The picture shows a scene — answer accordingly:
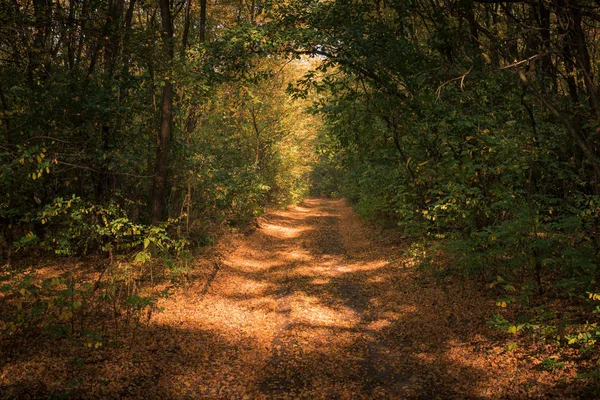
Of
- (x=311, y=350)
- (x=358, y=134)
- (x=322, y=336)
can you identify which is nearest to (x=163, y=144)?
(x=358, y=134)

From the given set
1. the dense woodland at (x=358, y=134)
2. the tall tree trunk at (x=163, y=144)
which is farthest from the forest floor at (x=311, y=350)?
the tall tree trunk at (x=163, y=144)

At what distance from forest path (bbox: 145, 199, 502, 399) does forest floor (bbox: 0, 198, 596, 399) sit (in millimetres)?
24

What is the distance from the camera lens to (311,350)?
6.45m

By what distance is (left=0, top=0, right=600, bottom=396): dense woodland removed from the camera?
19.8 feet

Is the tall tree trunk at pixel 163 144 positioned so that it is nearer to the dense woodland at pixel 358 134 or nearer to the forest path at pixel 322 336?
the dense woodland at pixel 358 134

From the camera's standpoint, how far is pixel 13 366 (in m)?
4.74

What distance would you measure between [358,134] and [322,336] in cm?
648

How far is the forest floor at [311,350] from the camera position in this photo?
482 centimetres

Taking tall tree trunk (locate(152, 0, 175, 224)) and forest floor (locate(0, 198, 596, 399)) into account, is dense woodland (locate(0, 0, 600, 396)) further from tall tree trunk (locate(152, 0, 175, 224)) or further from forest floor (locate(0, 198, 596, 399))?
forest floor (locate(0, 198, 596, 399))

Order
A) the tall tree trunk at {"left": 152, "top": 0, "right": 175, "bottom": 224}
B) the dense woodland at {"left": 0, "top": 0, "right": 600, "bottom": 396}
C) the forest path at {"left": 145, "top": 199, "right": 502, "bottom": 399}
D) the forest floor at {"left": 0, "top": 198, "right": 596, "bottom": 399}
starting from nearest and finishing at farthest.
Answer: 1. the forest floor at {"left": 0, "top": 198, "right": 596, "bottom": 399}
2. the forest path at {"left": 145, "top": 199, "right": 502, "bottom": 399}
3. the dense woodland at {"left": 0, "top": 0, "right": 600, "bottom": 396}
4. the tall tree trunk at {"left": 152, "top": 0, "right": 175, "bottom": 224}

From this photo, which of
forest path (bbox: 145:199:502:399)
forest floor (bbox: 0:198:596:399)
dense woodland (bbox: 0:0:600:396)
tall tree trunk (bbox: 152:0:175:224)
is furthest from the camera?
tall tree trunk (bbox: 152:0:175:224)

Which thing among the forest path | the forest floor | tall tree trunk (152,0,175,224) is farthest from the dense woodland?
the forest path

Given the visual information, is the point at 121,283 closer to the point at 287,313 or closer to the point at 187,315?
the point at 187,315

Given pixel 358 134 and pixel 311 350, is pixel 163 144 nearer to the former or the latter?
pixel 358 134
